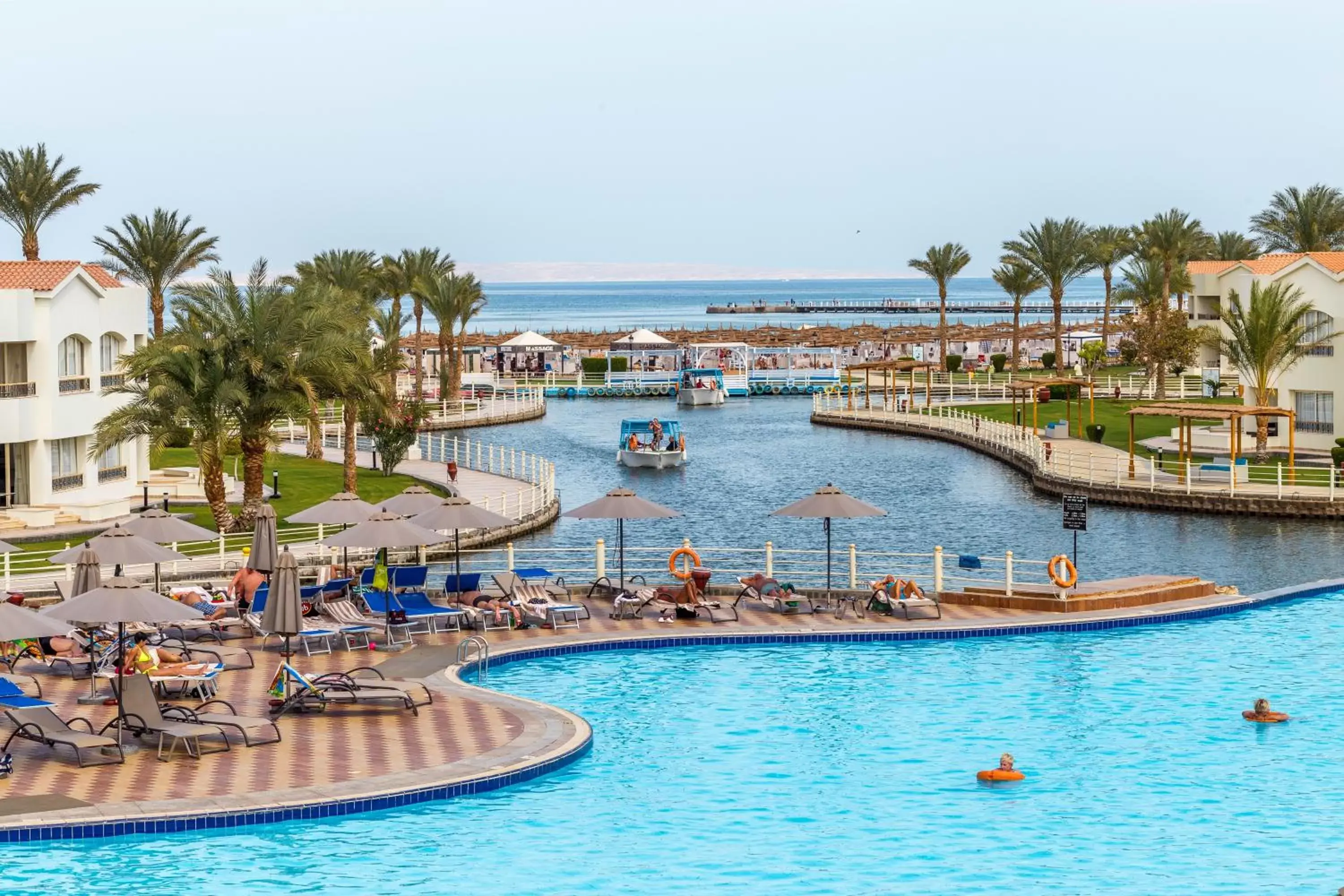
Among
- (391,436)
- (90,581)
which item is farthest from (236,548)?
(391,436)

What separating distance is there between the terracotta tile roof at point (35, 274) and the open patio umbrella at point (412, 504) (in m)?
15.9

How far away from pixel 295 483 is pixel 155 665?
2739 centimetres

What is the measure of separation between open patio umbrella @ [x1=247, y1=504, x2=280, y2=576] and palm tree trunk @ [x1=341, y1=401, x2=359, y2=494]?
51.5ft

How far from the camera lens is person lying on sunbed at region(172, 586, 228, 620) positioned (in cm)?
2627

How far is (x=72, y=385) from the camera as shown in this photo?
42.2 meters

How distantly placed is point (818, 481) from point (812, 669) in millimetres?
32746

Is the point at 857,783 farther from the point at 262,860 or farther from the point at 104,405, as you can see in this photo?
the point at 104,405

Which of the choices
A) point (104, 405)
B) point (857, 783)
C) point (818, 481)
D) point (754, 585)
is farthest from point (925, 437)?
point (857, 783)

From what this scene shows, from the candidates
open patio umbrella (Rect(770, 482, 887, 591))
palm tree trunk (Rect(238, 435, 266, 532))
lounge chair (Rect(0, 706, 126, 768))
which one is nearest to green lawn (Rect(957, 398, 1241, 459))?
open patio umbrella (Rect(770, 482, 887, 591))

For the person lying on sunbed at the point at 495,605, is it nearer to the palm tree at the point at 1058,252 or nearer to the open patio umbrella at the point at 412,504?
the open patio umbrella at the point at 412,504

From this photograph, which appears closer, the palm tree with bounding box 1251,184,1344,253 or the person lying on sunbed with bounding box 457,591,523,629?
the person lying on sunbed with bounding box 457,591,523,629

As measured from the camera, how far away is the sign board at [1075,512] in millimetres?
28203

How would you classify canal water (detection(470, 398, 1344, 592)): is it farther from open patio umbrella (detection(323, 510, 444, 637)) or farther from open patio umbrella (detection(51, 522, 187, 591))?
open patio umbrella (detection(51, 522, 187, 591))

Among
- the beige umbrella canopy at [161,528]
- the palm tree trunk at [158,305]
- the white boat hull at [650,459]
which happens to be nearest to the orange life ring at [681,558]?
the beige umbrella canopy at [161,528]
